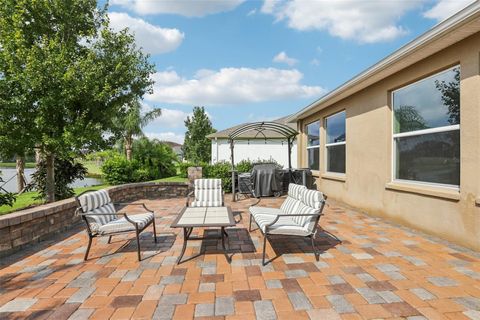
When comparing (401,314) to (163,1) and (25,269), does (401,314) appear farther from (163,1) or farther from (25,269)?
(163,1)

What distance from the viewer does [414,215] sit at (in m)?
5.55

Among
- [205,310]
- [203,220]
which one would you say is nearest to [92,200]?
[203,220]

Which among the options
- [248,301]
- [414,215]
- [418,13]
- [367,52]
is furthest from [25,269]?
[367,52]

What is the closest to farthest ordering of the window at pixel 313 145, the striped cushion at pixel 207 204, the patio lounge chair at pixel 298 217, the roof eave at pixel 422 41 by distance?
the roof eave at pixel 422 41 < the patio lounge chair at pixel 298 217 < the striped cushion at pixel 207 204 < the window at pixel 313 145

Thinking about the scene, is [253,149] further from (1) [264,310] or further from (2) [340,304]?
(1) [264,310]

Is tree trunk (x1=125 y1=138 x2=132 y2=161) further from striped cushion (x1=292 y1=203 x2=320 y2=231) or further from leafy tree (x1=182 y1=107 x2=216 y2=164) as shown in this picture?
striped cushion (x1=292 y1=203 x2=320 y2=231)

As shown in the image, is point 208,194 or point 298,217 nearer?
point 298,217

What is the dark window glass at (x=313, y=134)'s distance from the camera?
1095cm

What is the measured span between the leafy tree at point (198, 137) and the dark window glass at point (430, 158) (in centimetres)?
2602

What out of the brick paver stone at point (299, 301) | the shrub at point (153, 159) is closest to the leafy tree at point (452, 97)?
the brick paver stone at point (299, 301)

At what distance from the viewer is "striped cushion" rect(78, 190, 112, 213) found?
4277 mm

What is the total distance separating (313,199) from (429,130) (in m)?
2.91

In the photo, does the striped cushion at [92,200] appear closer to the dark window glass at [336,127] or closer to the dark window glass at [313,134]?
the dark window glass at [336,127]

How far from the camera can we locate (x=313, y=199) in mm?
4289
